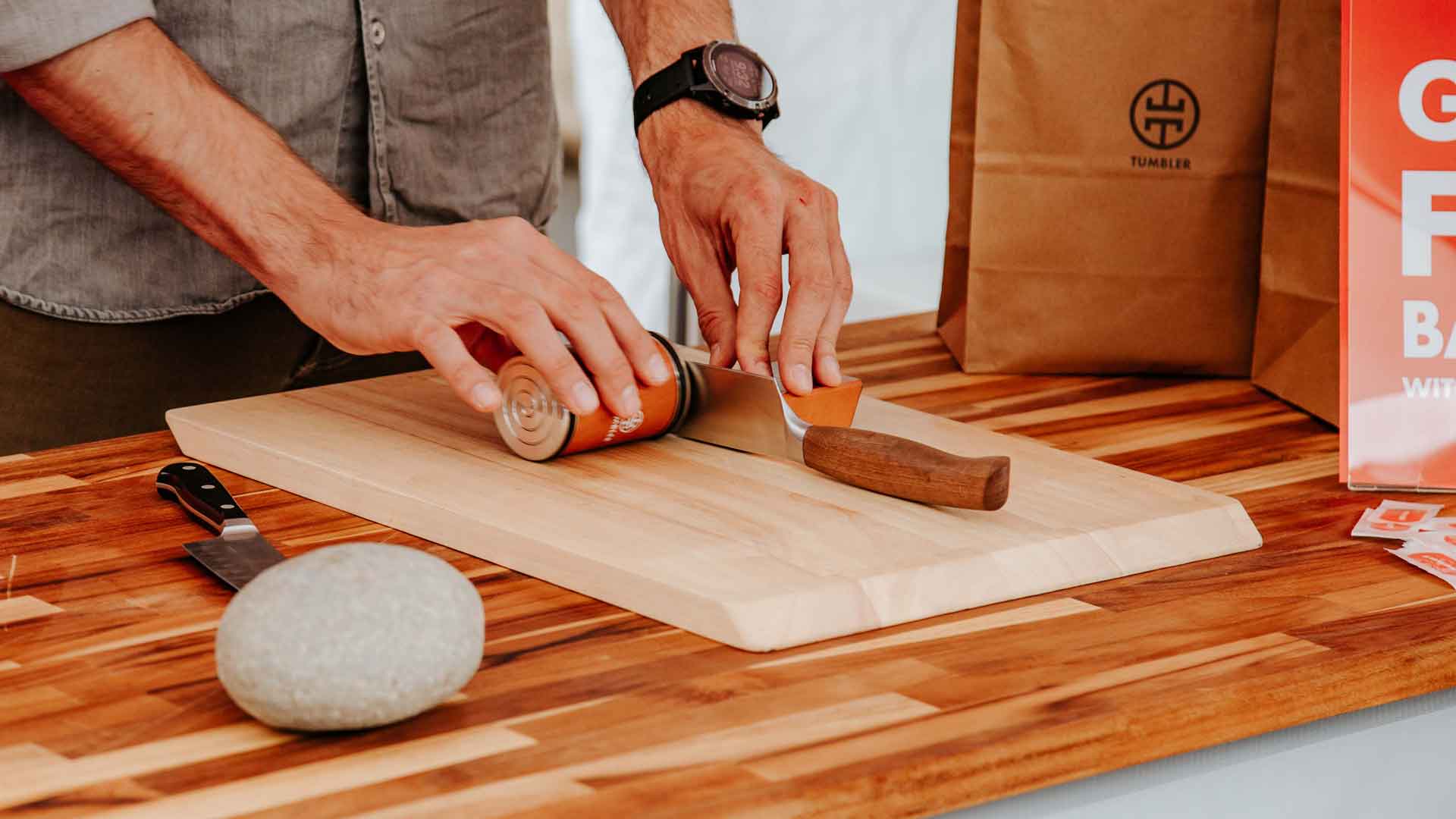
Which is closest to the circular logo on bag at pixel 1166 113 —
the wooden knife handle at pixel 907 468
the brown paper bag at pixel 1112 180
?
the brown paper bag at pixel 1112 180

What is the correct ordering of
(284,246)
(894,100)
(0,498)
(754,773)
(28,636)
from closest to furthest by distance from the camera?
1. (754,773)
2. (28,636)
3. (0,498)
4. (284,246)
5. (894,100)

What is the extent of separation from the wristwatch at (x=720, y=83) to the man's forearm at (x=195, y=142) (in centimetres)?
34

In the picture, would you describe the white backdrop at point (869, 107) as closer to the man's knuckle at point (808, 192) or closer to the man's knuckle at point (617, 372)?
the man's knuckle at point (808, 192)

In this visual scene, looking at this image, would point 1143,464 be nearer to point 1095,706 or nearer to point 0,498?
point 1095,706

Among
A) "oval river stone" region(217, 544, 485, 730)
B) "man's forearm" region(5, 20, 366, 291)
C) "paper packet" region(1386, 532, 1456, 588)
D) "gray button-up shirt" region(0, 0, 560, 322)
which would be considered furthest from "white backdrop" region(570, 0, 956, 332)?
"oval river stone" region(217, 544, 485, 730)

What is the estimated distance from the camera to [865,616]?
2.60ft

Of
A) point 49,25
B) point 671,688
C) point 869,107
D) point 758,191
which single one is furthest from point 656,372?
point 869,107

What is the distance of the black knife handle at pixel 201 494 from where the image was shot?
0.91 metres

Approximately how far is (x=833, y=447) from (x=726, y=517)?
0.10 metres

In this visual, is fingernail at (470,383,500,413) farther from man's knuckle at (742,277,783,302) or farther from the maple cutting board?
man's knuckle at (742,277,783,302)

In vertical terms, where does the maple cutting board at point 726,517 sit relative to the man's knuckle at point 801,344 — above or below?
below

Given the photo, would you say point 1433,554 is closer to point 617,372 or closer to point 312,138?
point 617,372

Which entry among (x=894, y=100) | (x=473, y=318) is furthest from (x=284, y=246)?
(x=894, y=100)

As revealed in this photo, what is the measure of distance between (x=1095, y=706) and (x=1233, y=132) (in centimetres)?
77
